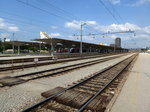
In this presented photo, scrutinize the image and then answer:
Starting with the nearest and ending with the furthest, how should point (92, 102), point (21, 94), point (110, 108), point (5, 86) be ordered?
1. point (110, 108)
2. point (92, 102)
3. point (21, 94)
4. point (5, 86)

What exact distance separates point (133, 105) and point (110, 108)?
3.51 feet

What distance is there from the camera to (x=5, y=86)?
6988mm

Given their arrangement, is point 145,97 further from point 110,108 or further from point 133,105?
point 110,108

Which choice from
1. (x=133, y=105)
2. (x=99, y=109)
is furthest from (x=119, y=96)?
(x=99, y=109)

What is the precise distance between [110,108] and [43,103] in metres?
2.50

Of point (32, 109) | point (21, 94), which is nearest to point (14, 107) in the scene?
point (32, 109)

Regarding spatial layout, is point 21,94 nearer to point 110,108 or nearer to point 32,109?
point 32,109

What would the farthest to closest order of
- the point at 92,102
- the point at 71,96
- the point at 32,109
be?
1. the point at 71,96
2. the point at 92,102
3. the point at 32,109

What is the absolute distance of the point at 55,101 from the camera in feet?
17.0

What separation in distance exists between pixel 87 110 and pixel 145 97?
3284 mm

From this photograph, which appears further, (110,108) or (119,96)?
(119,96)

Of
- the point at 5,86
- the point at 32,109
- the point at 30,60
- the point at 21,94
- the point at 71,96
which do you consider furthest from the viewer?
the point at 30,60

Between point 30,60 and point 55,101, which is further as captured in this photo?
point 30,60

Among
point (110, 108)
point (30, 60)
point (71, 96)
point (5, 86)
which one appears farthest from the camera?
point (30, 60)
